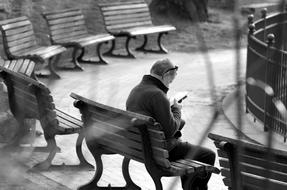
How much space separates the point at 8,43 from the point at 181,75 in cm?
298

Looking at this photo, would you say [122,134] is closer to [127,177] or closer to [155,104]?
[155,104]

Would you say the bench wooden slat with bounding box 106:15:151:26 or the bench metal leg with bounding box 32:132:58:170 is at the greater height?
the bench metal leg with bounding box 32:132:58:170

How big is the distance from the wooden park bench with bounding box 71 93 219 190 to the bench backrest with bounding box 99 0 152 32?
7170 mm

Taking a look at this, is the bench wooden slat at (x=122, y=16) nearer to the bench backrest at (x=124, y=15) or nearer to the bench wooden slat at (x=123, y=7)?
the bench backrest at (x=124, y=15)

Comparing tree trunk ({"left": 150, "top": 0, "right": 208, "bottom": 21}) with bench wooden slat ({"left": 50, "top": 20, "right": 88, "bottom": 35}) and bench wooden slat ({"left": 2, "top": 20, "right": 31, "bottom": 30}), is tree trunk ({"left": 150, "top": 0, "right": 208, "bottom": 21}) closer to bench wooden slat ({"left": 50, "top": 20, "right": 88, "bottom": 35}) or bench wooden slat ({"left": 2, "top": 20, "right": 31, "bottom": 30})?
bench wooden slat ({"left": 50, "top": 20, "right": 88, "bottom": 35})

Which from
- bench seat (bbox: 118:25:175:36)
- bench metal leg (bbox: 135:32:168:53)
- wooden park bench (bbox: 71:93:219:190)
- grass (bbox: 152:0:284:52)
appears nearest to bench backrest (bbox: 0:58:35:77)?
wooden park bench (bbox: 71:93:219:190)

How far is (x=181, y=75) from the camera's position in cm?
1181

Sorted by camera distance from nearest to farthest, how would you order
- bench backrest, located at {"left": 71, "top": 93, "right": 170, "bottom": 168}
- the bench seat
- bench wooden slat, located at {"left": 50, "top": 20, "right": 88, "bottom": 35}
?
bench backrest, located at {"left": 71, "top": 93, "right": 170, "bottom": 168} < bench wooden slat, located at {"left": 50, "top": 20, "right": 88, "bottom": 35} < the bench seat

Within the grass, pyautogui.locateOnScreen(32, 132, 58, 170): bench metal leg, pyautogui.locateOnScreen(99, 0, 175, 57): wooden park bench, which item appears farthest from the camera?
the grass

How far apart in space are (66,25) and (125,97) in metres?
2.68

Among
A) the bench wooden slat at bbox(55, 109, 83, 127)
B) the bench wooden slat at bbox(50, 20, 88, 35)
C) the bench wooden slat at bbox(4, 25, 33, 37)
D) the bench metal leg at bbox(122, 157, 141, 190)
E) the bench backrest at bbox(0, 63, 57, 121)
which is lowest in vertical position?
the bench wooden slat at bbox(50, 20, 88, 35)

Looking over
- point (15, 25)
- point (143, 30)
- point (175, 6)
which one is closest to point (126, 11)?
point (143, 30)

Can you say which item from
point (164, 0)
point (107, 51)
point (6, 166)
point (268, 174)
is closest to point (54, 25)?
point (107, 51)

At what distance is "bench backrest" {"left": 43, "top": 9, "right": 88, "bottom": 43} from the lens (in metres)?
11.5
